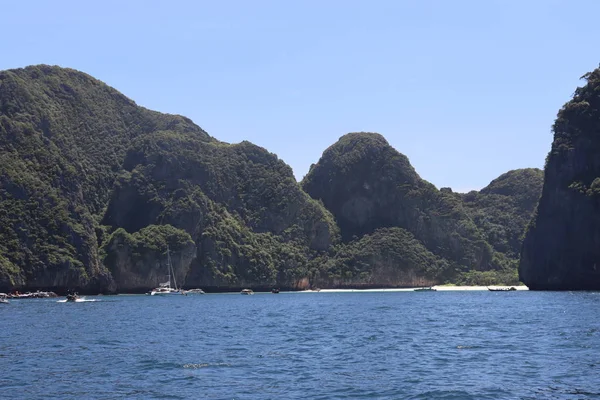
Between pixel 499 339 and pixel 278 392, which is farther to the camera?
pixel 499 339

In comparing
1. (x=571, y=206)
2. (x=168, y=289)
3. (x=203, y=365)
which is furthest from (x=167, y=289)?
(x=203, y=365)

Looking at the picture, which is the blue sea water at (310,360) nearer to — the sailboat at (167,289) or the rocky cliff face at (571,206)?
the rocky cliff face at (571,206)

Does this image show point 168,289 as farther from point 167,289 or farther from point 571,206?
point 571,206

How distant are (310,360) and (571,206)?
11379 cm

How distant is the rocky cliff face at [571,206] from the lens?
136m

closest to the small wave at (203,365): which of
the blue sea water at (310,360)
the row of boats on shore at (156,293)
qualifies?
the blue sea water at (310,360)

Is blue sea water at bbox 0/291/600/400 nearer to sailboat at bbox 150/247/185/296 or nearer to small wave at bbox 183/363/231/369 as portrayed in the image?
small wave at bbox 183/363/231/369

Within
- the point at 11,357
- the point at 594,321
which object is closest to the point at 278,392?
the point at 11,357

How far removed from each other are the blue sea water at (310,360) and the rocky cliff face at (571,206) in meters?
72.9

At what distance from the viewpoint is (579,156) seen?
144625 mm

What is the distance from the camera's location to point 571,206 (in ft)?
467

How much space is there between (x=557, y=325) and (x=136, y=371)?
37.3 m

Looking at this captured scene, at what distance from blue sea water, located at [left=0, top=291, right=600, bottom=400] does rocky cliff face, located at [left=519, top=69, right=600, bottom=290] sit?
72.9m

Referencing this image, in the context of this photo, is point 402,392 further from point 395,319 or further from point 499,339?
point 395,319
